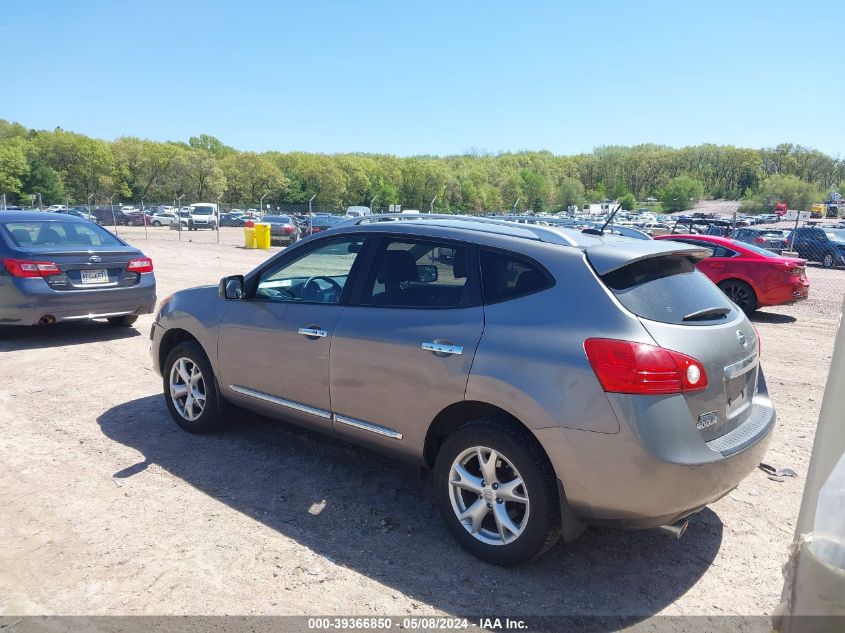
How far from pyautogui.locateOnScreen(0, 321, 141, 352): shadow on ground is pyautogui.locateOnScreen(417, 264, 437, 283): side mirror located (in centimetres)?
614

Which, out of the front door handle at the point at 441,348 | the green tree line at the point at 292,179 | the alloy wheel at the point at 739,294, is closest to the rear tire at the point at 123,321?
the front door handle at the point at 441,348

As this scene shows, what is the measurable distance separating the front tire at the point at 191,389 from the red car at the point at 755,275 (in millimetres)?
9582

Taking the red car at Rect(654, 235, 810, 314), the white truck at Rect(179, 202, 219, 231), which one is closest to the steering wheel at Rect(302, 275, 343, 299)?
the red car at Rect(654, 235, 810, 314)

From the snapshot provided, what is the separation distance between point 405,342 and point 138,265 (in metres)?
6.12

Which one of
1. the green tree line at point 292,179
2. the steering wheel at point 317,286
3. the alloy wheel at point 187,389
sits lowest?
the alloy wheel at point 187,389

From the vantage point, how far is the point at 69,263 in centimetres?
767

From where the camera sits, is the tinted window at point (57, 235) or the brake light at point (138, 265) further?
the brake light at point (138, 265)

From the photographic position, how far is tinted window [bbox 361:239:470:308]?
3.54 metres

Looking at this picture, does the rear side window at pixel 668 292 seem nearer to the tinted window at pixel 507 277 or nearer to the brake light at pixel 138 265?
the tinted window at pixel 507 277

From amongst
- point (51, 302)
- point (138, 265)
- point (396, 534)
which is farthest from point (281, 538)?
point (138, 265)

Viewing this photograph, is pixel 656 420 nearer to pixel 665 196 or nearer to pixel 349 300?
pixel 349 300

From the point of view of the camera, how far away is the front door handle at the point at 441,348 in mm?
3305

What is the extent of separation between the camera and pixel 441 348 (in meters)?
3.37

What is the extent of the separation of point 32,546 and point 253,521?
3.76 feet
